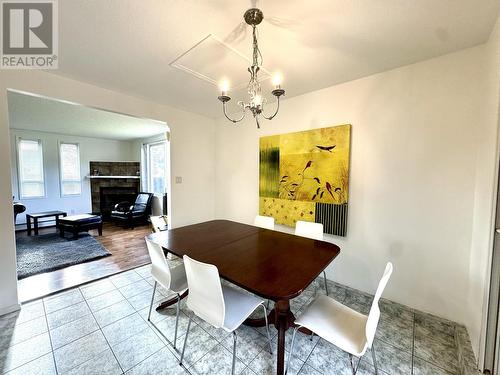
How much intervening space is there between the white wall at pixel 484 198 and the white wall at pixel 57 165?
285 inches

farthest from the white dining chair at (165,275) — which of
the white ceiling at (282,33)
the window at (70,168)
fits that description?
the window at (70,168)

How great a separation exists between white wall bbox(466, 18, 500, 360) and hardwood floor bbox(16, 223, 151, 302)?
144 inches

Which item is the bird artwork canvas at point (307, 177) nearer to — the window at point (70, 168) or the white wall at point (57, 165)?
the white wall at point (57, 165)

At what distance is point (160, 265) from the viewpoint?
5.54 feet

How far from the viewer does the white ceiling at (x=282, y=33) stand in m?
1.29

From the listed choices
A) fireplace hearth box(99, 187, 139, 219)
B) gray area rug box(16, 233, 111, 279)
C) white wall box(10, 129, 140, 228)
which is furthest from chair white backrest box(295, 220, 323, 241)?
white wall box(10, 129, 140, 228)

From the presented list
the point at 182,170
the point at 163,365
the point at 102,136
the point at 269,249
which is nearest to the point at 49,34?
the point at 182,170

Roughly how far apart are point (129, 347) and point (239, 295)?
0.94m

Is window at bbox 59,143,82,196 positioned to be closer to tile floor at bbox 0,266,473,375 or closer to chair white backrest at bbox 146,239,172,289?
tile floor at bbox 0,266,473,375

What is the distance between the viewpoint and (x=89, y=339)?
1637 millimetres

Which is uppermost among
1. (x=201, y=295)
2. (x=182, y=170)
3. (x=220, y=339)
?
(x=182, y=170)

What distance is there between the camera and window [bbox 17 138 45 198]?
4980mm

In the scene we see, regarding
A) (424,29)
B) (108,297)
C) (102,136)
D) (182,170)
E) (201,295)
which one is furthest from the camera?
(102,136)

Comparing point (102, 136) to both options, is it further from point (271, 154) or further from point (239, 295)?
point (239, 295)
